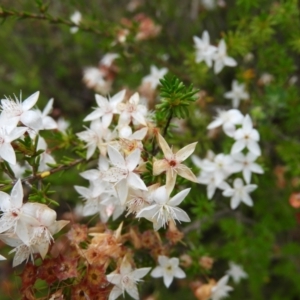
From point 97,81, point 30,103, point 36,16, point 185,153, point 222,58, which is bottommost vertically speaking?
point 185,153

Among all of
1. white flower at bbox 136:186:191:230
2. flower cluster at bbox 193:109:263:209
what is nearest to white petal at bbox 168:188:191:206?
white flower at bbox 136:186:191:230

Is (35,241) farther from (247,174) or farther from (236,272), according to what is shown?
(236,272)

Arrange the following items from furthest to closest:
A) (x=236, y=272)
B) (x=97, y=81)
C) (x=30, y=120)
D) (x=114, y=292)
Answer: (x=97, y=81) → (x=236, y=272) → (x=114, y=292) → (x=30, y=120)

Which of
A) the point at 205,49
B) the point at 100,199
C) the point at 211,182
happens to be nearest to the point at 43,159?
the point at 100,199

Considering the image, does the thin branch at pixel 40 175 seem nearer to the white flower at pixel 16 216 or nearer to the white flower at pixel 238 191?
the white flower at pixel 16 216

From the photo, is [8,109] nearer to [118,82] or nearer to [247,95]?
[247,95]

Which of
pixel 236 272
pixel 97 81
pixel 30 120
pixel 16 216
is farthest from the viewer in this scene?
pixel 97 81

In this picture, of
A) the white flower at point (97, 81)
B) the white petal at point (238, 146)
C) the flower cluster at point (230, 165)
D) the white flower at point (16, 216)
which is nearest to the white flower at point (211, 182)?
the flower cluster at point (230, 165)
